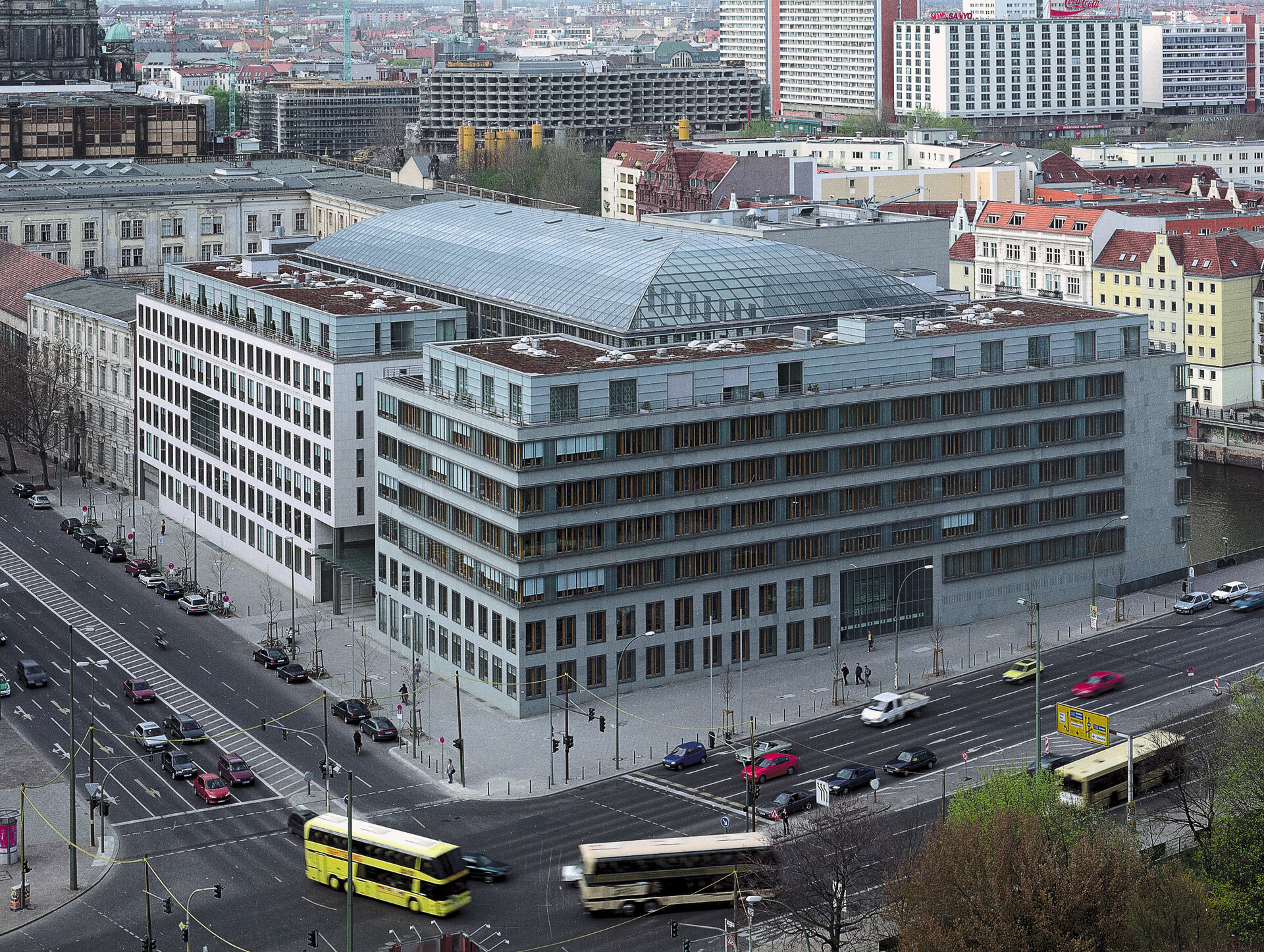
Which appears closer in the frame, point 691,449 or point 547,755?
point 547,755

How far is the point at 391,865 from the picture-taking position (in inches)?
4277

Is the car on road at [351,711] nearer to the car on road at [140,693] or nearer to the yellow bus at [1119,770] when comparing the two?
the car on road at [140,693]

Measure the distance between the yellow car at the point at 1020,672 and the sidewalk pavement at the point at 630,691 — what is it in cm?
417

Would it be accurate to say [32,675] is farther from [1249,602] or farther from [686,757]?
[1249,602]

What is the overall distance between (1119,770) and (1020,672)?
23.0 metres

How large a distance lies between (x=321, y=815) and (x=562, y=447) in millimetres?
34473

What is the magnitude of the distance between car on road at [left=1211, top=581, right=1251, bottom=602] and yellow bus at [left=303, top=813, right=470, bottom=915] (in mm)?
77869

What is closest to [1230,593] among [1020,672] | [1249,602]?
[1249,602]

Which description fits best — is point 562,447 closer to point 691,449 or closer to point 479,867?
point 691,449

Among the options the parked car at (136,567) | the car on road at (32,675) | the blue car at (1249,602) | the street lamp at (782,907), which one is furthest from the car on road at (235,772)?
the blue car at (1249,602)

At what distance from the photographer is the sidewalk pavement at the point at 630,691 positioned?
13238 cm

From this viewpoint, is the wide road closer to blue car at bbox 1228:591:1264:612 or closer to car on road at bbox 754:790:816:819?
car on road at bbox 754:790:816:819

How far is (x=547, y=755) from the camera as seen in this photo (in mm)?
133250

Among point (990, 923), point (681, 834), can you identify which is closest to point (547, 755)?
point (681, 834)
